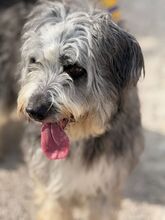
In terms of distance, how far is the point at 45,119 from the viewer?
2029 mm

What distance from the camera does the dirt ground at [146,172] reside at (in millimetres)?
2822

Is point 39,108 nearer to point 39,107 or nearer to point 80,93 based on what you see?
point 39,107

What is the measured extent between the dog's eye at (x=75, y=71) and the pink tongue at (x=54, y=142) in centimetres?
21

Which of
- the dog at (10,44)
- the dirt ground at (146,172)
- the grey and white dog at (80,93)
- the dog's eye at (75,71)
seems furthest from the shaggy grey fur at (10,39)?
the dog's eye at (75,71)

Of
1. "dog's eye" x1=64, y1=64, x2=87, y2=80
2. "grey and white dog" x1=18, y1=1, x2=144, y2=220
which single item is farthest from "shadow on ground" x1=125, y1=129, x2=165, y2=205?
"dog's eye" x1=64, y1=64, x2=87, y2=80

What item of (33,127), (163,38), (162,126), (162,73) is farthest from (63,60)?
(163,38)

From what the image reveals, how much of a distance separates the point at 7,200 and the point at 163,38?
68.0 inches

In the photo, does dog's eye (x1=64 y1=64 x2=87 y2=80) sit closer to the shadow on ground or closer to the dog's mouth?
the dog's mouth

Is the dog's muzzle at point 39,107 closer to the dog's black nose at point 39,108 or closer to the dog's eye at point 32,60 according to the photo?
the dog's black nose at point 39,108

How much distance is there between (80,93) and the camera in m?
2.08

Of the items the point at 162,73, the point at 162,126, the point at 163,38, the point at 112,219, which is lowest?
the point at 112,219

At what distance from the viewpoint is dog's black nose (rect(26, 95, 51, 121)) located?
6.59 ft

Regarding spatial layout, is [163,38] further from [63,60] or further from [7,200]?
[63,60]

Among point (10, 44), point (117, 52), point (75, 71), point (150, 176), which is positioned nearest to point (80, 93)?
point (75, 71)
